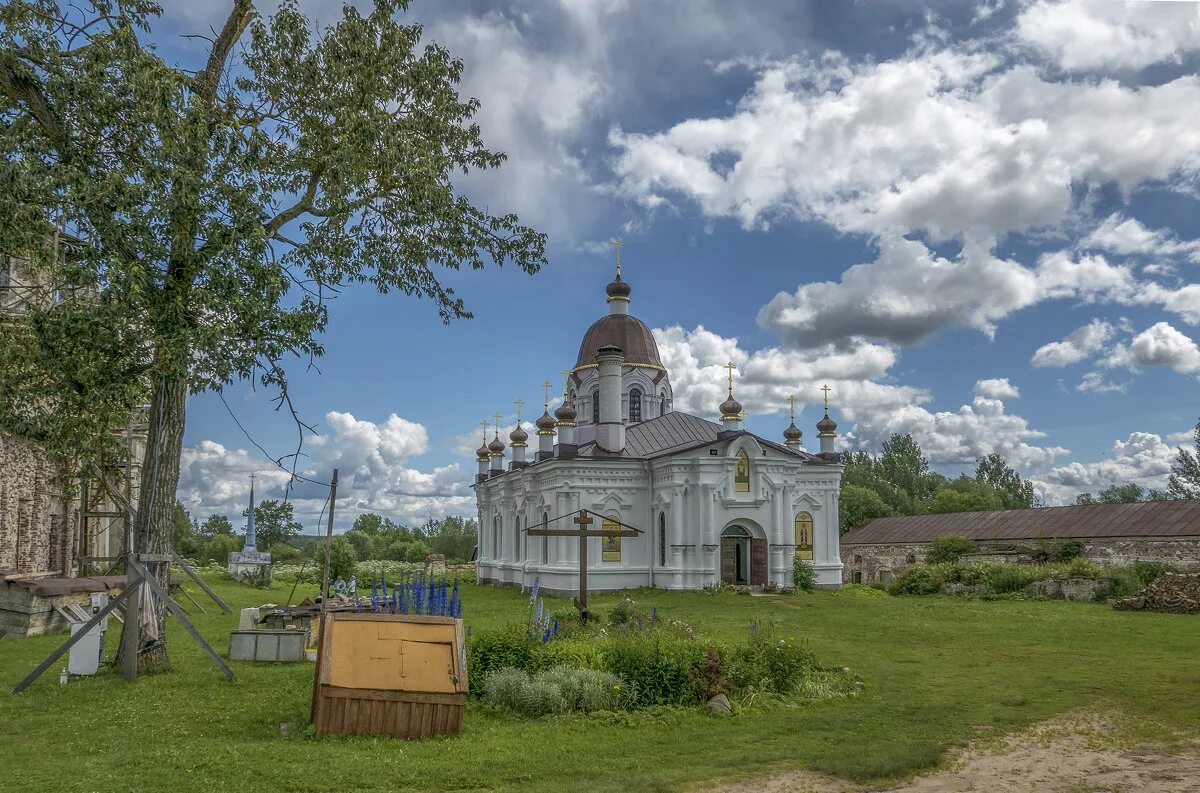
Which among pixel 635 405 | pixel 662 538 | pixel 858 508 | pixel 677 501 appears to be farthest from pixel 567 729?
pixel 858 508

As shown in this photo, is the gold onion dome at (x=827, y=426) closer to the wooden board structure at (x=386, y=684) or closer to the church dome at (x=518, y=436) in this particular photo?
the church dome at (x=518, y=436)

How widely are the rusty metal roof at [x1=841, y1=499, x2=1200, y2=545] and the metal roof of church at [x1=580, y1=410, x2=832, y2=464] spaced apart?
389 inches

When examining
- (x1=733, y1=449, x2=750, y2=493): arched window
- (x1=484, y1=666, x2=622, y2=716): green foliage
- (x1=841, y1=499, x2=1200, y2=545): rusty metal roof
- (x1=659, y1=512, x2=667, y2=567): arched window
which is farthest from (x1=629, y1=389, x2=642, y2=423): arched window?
(x1=484, y1=666, x2=622, y2=716): green foliage

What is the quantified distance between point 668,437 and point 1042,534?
49.5 feet

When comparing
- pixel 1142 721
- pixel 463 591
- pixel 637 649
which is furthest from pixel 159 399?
pixel 463 591

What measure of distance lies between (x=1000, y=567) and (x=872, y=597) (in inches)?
158

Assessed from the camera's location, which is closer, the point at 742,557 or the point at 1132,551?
the point at 742,557

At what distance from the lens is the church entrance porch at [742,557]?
27703 millimetres

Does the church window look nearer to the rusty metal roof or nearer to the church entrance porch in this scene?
the church entrance porch

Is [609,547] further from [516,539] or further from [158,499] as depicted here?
[158,499]

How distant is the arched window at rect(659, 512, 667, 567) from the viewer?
2766cm

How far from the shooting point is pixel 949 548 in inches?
1359

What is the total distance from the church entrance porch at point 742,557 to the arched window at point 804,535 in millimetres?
2678

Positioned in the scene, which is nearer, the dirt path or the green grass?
the dirt path
